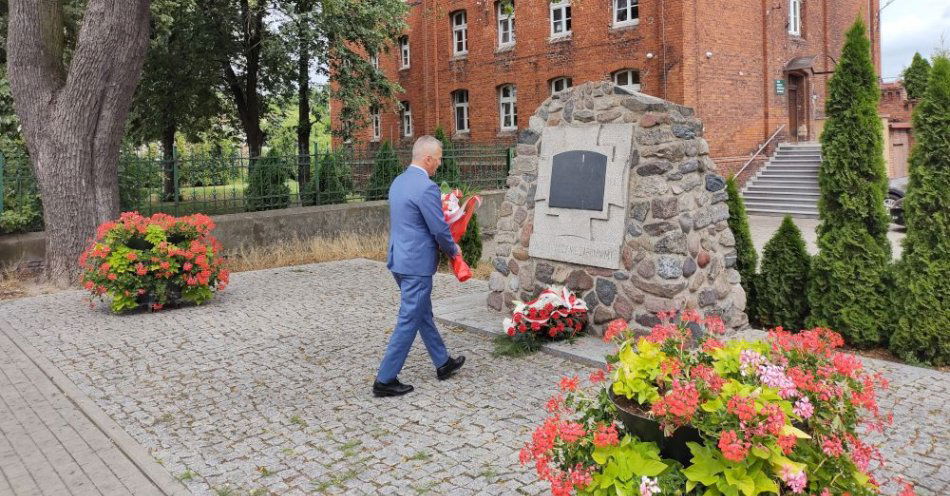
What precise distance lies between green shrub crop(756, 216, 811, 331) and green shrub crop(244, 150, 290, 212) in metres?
9.70

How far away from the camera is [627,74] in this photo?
24734 mm

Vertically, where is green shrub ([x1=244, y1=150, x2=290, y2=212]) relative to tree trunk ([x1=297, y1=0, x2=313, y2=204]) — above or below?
below

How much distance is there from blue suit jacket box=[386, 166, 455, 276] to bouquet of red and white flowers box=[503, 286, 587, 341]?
168 centimetres

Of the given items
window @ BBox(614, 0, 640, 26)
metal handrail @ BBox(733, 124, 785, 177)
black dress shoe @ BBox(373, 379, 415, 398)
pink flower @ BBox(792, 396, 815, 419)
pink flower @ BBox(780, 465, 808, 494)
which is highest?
window @ BBox(614, 0, 640, 26)

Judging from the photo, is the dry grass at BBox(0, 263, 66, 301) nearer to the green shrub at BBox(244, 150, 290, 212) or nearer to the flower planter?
the green shrub at BBox(244, 150, 290, 212)

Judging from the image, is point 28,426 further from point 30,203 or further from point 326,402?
point 30,203

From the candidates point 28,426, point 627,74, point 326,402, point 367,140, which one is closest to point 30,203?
point 28,426

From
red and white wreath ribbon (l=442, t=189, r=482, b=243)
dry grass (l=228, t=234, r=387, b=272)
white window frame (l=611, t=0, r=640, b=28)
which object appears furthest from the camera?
white window frame (l=611, t=0, r=640, b=28)

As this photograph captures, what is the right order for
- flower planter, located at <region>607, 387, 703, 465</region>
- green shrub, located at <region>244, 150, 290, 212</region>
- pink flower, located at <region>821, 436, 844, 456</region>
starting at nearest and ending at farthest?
pink flower, located at <region>821, 436, 844, 456</region> < flower planter, located at <region>607, 387, 703, 465</region> < green shrub, located at <region>244, 150, 290, 212</region>

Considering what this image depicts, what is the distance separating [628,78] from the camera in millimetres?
24609

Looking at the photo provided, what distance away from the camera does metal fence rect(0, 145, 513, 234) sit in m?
12.3

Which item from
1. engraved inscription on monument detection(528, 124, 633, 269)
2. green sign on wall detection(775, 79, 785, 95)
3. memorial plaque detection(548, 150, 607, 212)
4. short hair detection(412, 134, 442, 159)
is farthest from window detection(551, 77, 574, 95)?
short hair detection(412, 134, 442, 159)

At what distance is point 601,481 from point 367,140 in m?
33.0

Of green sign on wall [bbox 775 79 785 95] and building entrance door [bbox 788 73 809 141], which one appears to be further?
building entrance door [bbox 788 73 809 141]
